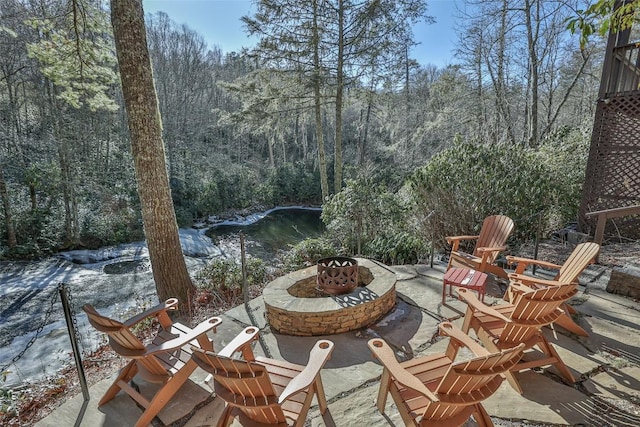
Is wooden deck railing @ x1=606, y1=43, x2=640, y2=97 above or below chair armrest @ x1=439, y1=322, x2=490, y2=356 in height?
above

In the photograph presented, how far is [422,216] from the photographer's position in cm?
573

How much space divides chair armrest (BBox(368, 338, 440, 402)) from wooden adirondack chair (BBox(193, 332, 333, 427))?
0.27 metres

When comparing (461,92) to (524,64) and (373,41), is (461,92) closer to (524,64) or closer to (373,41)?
(524,64)

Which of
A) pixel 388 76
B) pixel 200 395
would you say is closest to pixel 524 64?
pixel 388 76

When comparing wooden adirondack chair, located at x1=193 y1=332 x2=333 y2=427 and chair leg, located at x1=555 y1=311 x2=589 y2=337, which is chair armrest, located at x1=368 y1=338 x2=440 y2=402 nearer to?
wooden adirondack chair, located at x1=193 y1=332 x2=333 y2=427

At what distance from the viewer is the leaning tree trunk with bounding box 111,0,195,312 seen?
3316 millimetres

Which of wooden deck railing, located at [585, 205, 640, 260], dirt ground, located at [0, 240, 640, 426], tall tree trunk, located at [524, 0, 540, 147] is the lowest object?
dirt ground, located at [0, 240, 640, 426]

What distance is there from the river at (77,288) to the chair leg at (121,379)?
59 centimetres

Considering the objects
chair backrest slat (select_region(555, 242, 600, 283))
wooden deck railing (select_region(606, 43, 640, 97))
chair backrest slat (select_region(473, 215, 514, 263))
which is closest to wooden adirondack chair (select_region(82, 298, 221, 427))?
chair backrest slat (select_region(555, 242, 600, 283))

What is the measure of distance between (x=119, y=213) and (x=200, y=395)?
33.2ft

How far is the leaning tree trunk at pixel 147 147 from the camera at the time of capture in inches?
131

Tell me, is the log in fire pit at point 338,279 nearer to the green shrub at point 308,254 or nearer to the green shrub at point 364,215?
the green shrub at point 308,254

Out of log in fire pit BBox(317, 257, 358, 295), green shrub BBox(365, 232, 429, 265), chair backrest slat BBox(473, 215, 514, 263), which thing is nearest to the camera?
log in fire pit BBox(317, 257, 358, 295)

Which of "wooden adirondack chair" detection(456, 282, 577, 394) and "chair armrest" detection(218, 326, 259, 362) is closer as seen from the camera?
"chair armrest" detection(218, 326, 259, 362)
